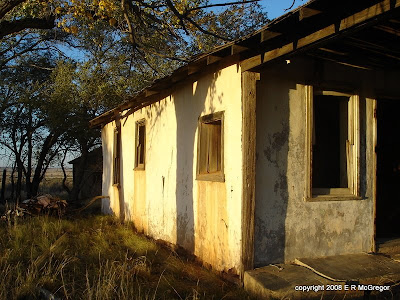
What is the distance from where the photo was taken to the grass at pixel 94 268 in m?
4.69

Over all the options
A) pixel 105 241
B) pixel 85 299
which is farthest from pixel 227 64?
pixel 105 241

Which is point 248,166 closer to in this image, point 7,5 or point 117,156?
point 7,5

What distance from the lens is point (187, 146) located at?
7.14 metres

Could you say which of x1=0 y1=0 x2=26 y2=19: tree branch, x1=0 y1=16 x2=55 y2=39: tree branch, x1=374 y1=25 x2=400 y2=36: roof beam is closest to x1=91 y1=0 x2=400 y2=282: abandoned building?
x1=374 y1=25 x2=400 y2=36: roof beam

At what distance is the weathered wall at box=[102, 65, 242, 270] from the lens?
5633 millimetres

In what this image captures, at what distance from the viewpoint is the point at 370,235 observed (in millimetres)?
6133

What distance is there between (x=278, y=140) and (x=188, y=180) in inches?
81.8

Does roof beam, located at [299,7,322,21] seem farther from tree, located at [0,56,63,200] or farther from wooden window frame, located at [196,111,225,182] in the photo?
tree, located at [0,56,63,200]

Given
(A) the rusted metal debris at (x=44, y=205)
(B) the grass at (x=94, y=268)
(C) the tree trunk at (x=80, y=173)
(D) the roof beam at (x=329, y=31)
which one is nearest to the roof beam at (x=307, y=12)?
(D) the roof beam at (x=329, y=31)

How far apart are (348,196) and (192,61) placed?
3.04 m

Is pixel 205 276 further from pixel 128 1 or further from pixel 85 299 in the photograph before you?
pixel 128 1

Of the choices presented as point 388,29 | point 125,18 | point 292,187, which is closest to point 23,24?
point 125,18

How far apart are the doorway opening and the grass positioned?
425 centimetres

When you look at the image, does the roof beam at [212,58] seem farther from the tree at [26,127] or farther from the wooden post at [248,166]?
the tree at [26,127]
